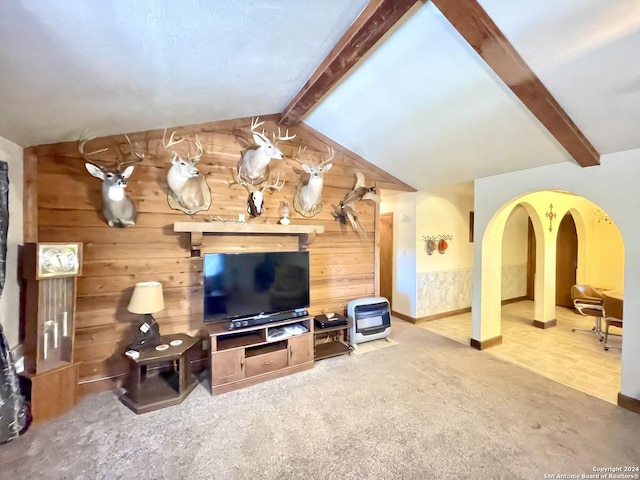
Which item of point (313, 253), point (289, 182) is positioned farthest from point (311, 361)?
point (289, 182)

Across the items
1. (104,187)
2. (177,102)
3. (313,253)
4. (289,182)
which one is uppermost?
(177,102)

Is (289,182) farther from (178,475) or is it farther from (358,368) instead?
(178,475)

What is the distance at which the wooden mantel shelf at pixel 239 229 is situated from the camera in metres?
2.75

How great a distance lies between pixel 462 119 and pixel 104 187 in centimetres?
342

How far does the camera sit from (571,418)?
2248mm

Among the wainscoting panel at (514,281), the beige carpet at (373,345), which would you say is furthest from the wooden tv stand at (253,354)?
the wainscoting panel at (514,281)

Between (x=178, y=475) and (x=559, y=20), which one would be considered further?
(x=178, y=475)

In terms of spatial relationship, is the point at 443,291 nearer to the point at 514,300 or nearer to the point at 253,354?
the point at 514,300

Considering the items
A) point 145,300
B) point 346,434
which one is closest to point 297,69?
point 145,300

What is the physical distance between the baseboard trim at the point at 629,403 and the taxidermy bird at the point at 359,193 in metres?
3.08

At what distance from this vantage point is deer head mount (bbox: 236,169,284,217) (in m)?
3.18

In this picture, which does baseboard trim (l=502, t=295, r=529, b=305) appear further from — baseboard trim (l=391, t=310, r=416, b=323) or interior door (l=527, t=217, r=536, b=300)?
baseboard trim (l=391, t=310, r=416, b=323)

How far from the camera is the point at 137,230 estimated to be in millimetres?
2816

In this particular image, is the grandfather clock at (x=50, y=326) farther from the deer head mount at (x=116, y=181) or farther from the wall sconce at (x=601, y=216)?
the wall sconce at (x=601, y=216)
